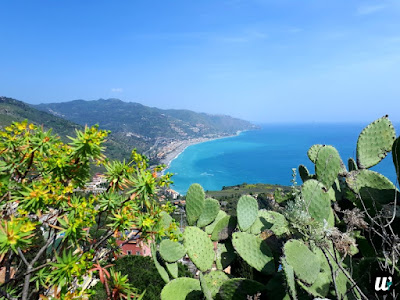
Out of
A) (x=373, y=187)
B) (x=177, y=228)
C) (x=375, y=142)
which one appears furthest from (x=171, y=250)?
(x=375, y=142)

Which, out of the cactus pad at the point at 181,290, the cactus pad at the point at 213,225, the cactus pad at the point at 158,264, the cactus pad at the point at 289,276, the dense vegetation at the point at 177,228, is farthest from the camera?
the cactus pad at the point at 213,225

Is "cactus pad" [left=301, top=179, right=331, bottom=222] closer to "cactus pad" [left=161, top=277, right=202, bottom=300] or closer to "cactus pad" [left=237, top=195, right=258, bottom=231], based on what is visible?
"cactus pad" [left=237, top=195, right=258, bottom=231]

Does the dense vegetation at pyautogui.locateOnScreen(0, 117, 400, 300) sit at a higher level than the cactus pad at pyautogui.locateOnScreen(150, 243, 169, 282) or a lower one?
higher

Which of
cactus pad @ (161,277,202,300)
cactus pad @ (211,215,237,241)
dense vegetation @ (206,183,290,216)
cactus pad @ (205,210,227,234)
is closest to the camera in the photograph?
cactus pad @ (161,277,202,300)

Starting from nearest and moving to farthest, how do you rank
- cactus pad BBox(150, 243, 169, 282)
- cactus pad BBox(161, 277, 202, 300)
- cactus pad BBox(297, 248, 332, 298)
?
cactus pad BBox(297, 248, 332, 298)
cactus pad BBox(161, 277, 202, 300)
cactus pad BBox(150, 243, 169, 282)

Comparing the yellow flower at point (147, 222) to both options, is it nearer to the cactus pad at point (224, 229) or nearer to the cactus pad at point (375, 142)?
the cactus pad at point (224, 229)

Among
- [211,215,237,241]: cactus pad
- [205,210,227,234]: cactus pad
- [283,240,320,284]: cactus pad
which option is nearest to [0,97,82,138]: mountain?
[205,210,227,234]: cactus pad

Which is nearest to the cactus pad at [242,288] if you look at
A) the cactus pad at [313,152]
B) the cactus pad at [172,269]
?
the cactus pad at [172,269]
